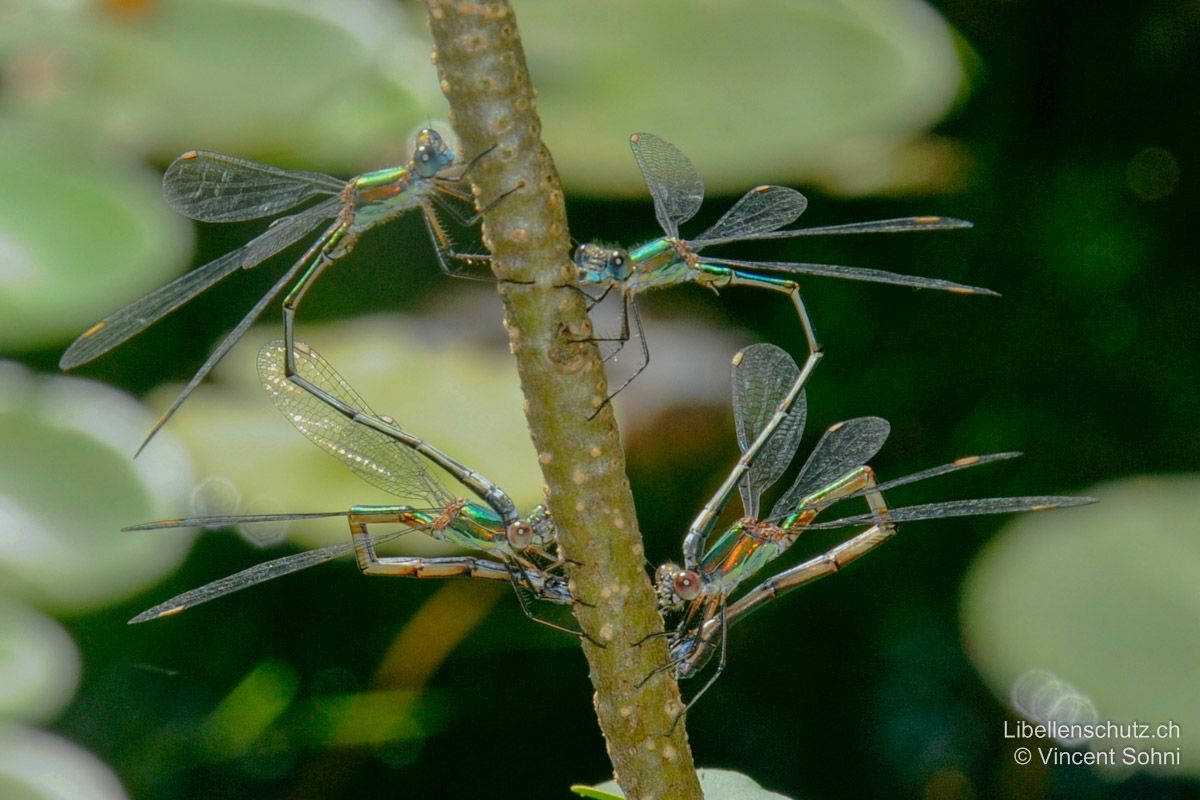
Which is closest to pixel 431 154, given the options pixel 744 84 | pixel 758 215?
pixel 758 215

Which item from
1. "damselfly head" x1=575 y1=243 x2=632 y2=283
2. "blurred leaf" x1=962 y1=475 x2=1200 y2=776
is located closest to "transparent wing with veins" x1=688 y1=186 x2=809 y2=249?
"damselfly head" x1=575 y1=243 x2=632 y2=283

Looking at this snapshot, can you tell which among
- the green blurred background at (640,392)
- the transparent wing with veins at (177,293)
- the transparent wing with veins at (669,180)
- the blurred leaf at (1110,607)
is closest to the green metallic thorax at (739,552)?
the transparent wing with veins at (669,180)

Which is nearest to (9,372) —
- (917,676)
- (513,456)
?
(513,456)

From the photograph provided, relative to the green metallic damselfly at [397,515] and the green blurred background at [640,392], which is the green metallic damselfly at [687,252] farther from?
the green blurred background at [640,392]

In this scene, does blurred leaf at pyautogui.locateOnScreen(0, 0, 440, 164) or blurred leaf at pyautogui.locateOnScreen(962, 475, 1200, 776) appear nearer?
blurred leaf at pyautogui.locateOnScreen(962, 475, 1200, 776)

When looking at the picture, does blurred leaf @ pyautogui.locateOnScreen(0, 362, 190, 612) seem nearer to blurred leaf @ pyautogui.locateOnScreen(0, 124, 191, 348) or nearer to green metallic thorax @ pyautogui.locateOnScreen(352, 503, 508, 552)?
blurred leaf @ pyautogui.locateOnScreen(0, 124, 191, 348)

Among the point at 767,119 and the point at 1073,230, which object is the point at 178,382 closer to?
the point at 767,119
